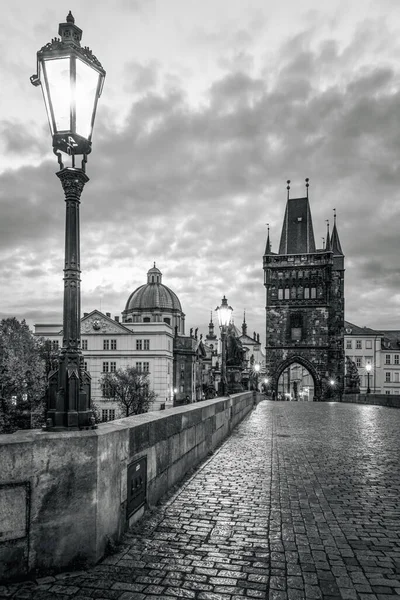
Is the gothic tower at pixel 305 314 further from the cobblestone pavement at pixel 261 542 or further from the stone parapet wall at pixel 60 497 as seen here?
the stone parapet wall at pixel 60 497

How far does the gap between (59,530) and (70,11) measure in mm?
4820

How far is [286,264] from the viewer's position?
75.4 meters

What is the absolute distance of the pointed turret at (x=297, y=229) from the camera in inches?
3056

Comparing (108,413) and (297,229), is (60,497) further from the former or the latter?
(297,229)

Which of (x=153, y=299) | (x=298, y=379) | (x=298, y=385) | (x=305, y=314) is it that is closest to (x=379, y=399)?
(x=305, y=314)

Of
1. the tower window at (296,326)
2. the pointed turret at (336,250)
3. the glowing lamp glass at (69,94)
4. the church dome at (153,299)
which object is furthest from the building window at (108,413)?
the glowing lamp glass at (69,94)

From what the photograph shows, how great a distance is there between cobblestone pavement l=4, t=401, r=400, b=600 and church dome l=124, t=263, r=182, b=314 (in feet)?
259

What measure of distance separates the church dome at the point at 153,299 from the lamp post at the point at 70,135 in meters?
82.7

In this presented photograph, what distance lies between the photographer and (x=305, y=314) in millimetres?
73250

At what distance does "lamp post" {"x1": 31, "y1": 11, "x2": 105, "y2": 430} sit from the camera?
453cm

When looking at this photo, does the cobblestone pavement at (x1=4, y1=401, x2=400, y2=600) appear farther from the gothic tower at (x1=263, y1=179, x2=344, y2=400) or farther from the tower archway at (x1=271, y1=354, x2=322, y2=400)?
the tower archway at (x1=271, y1=354, x2=322, y2=400)

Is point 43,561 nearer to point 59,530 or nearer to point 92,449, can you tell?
point 59,530

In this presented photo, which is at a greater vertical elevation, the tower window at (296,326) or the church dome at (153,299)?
the church dome at (153,299)

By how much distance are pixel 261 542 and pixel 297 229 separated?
251ft
